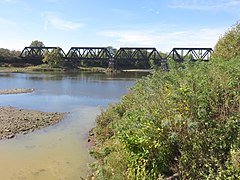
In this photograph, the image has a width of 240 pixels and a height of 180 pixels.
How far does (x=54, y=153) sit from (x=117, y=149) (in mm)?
6074

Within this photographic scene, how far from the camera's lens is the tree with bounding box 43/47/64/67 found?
11106 centimetres

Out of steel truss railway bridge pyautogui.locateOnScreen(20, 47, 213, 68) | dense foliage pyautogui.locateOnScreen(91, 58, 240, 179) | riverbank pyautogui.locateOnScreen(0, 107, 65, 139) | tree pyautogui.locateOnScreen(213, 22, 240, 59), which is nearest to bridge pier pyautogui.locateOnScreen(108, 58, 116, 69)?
steel truss railway bridge pyautogui.locateOnScreen(20, 47, 213, 68)

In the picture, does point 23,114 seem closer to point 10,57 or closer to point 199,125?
point 199,125

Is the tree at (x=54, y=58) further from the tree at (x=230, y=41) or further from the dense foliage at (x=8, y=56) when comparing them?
the tree at (x=230, y=41)

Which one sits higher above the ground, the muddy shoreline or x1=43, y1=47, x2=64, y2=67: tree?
x1=43, y1=47, x2=64, y2=67: tree

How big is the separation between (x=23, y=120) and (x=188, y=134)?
16.1 meters

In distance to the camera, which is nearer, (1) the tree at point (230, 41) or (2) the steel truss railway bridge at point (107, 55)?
(1) the tree at point (230, 41)

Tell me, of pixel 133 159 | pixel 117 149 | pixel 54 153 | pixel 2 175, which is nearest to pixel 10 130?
pixel 54 153

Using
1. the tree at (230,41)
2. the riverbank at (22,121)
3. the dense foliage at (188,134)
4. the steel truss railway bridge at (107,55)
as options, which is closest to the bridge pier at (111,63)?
the steel truss railway bridge at (107,55)

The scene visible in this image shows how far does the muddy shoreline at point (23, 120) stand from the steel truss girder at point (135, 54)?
317 feet

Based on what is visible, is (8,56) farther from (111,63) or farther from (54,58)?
(111,63)

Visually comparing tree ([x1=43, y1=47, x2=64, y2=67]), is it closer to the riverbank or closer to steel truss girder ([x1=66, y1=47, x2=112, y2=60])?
steel truss girder ([x1=66, y1=47, x2=112, y2=60])

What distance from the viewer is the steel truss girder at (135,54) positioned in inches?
4700

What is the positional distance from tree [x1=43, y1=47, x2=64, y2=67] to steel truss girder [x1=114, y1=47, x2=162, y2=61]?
21428 millimetres
